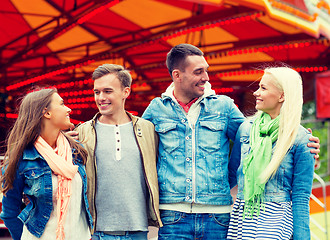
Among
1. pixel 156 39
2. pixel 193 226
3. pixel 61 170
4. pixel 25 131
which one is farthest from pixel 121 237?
pixel 156 39

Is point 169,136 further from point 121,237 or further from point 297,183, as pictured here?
point 297,183

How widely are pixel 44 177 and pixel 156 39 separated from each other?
6.64 metres

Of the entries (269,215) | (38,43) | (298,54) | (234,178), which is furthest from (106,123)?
(298,54)

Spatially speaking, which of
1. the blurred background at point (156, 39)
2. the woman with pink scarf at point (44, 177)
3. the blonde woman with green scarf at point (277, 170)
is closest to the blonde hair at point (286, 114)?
the blonde woman with green scarf at point (277, 170)

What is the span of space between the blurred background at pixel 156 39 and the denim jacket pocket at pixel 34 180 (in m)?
4.69

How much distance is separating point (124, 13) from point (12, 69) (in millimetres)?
4581

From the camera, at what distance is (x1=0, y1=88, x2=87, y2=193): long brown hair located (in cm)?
250

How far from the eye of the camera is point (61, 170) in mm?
2523

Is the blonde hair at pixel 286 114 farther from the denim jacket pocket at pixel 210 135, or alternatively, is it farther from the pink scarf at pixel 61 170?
the pink scarf at pixel 61 170

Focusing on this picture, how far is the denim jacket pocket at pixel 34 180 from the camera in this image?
2.49 m

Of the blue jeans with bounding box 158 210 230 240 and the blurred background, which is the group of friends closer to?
the blue jeans with bounding box 158 210 230 240

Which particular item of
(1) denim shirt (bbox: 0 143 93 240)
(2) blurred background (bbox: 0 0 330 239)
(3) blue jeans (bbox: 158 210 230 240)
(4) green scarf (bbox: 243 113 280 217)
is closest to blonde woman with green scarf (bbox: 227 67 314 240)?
(4) green scarf (bbox: 243 113 280 217)

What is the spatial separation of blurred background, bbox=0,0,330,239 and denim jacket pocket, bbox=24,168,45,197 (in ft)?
15.4

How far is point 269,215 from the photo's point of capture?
2.57 meters
